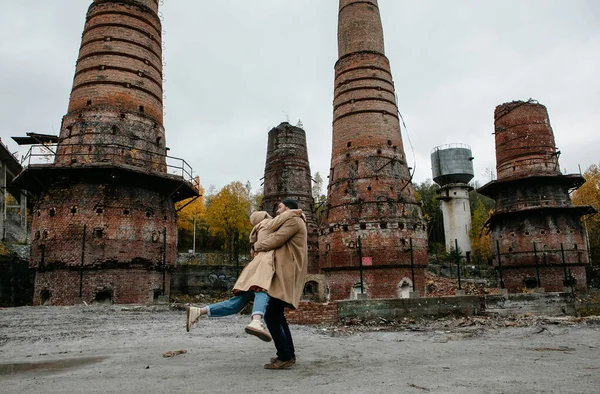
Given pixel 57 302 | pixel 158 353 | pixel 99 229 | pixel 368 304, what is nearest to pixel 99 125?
pixel 99 229

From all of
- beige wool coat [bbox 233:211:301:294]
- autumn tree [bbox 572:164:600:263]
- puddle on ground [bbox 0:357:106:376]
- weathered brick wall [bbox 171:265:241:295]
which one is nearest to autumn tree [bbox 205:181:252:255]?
weathered brick wall [bbox 171:265:241:295]

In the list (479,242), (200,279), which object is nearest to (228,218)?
(200,279)

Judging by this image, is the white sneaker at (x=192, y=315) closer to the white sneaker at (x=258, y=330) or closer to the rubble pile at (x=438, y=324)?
the white sneaker at (x=258, y=330)

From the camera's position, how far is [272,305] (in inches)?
170

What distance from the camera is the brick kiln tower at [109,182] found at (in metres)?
16.4

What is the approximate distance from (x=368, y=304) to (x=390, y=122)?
11663 millimetres

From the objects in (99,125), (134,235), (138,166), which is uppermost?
(99,125)

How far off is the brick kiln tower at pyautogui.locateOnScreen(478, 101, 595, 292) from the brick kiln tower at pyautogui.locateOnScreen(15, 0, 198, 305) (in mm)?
17574

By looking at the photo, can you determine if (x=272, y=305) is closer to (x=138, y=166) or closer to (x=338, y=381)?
(x=338, y=381)

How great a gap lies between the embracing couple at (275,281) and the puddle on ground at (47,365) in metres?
1.43

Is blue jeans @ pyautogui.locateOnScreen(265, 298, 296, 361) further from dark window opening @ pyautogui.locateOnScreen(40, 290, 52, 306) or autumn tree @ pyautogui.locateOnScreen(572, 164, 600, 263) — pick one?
autumn tree @ pyautogui.locateOnScreen(572, 164, 600, 263)

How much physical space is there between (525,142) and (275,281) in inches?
979

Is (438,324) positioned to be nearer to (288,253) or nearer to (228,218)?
(288,253)

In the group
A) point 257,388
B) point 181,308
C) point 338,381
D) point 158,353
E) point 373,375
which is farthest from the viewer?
point 181,308
